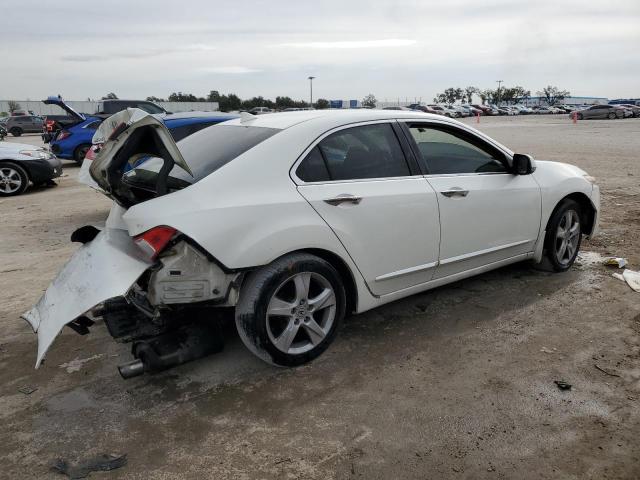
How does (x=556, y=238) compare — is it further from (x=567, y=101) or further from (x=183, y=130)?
(x=567, y=101)

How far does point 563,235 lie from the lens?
15.8ft

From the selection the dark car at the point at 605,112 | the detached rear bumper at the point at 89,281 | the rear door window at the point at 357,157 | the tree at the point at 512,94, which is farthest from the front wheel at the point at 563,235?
the tree at the point at 512,94

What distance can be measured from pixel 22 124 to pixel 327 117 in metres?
43.7

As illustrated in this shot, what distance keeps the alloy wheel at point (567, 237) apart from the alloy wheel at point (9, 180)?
9.98 metres

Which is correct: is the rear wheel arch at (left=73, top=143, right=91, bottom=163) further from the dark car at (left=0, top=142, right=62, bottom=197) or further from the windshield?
the windshield

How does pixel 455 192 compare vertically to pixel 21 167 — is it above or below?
above

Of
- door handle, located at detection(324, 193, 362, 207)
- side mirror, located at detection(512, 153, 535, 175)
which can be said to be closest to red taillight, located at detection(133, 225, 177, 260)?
door handle, located at detection(324, 193, 362, 207)

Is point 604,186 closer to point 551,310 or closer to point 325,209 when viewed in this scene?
point 551,310

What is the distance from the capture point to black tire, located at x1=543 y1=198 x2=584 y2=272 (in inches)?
185

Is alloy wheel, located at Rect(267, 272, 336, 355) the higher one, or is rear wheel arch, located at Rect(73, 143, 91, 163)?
alloy wheel, located at Rect(267, 272, 336, 355)

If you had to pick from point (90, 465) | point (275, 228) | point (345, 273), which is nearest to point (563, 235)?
point (345, 273)

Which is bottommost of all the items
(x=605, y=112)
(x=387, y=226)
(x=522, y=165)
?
(x=605, y=112)

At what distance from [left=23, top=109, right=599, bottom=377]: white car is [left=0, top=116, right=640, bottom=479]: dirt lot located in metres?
0.29

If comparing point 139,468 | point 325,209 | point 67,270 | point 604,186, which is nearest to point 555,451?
point 325,209
